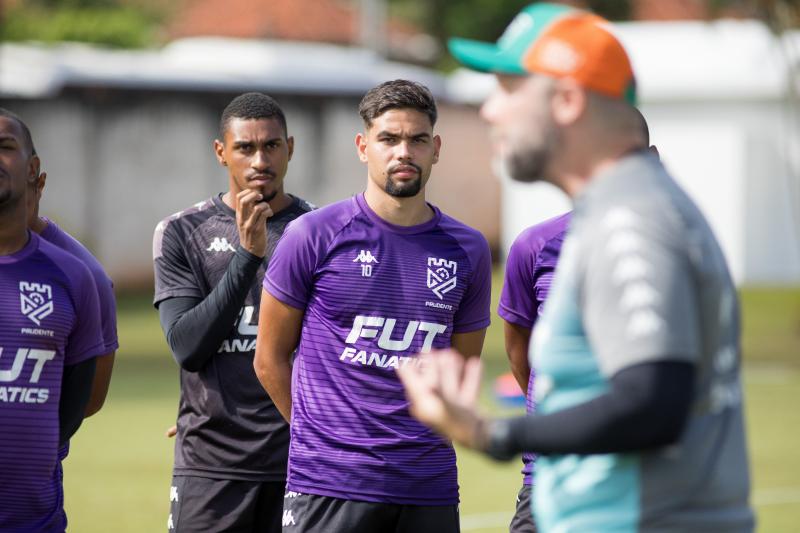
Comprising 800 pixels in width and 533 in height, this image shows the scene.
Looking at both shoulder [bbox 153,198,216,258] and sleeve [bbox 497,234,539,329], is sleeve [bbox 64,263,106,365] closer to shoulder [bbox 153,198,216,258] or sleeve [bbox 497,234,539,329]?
shoulder [bbox 153,198,216,258]

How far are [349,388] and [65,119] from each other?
921 inches

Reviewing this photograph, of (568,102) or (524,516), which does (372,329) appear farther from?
(568,102)

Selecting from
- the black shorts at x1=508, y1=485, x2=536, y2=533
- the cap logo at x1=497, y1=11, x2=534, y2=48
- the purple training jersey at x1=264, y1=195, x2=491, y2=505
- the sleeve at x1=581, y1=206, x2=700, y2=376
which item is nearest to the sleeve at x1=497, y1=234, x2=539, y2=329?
the purple training jersey at x1=264, y1=195, x2=491, y2=505

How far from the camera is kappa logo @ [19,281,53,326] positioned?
527 centimetres

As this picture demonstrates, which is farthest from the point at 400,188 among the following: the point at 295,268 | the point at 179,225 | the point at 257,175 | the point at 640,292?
the point at 640,292

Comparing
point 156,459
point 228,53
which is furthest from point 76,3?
point 156,459

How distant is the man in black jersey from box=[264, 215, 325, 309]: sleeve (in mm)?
443

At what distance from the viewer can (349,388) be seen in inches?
225

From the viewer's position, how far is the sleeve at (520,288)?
21.1 ft

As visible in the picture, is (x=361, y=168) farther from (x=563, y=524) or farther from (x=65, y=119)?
(x=563, y=524)

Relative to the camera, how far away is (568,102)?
3.54 m

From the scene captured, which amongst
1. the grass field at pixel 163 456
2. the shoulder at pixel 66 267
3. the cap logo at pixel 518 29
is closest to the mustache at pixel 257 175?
the shoulder at pixel 66 267

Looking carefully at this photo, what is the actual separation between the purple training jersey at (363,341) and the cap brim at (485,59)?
201cm

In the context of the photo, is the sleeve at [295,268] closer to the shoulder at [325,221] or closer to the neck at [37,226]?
the shoulder at [325,221]
